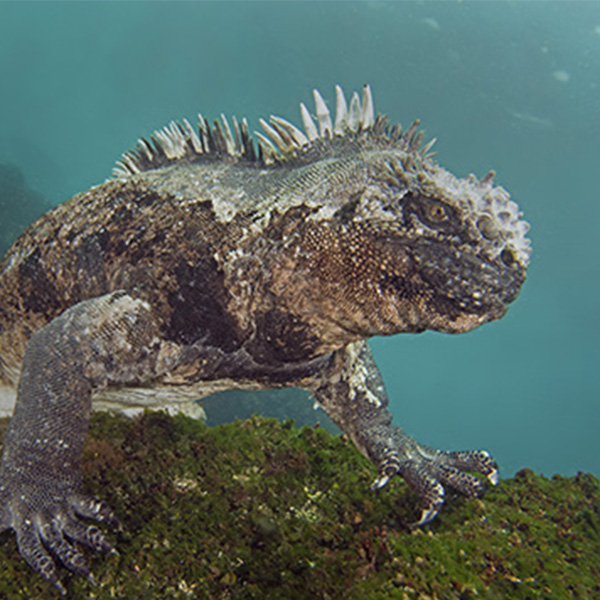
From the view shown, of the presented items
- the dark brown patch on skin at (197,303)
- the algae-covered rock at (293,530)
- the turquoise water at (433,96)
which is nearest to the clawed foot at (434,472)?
the algae-covered rock at (293,530)

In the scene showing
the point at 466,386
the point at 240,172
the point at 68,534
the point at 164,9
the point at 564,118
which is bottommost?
the point at 68,534

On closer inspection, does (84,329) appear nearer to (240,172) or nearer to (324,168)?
(240,172)

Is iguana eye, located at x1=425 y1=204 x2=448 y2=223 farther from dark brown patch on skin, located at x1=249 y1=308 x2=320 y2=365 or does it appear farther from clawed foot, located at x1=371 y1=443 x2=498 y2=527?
clawed foot, located at x1=371 y1=443 x2=498 y2=527

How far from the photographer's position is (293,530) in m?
2.67

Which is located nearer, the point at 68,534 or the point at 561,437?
the point at 68,534

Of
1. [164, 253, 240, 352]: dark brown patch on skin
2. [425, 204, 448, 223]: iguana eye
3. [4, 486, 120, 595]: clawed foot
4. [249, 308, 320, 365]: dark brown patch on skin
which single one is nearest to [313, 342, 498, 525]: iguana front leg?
[249, 308, 320, 365]: dark brown patch on skin

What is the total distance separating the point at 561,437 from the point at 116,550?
146 m

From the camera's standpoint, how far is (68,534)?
2334 millimetres

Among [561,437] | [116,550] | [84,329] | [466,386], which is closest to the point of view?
[116,550]

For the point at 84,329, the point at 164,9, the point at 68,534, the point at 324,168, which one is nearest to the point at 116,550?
the point at 68,534

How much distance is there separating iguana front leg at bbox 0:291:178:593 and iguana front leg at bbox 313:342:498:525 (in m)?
1.67

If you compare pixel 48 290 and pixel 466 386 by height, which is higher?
pixel 466 386

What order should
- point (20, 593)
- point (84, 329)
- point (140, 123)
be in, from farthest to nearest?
1. point (140, 123)
2. point (84, 329)
3. point (20, 593)

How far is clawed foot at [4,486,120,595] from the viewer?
2180mm
